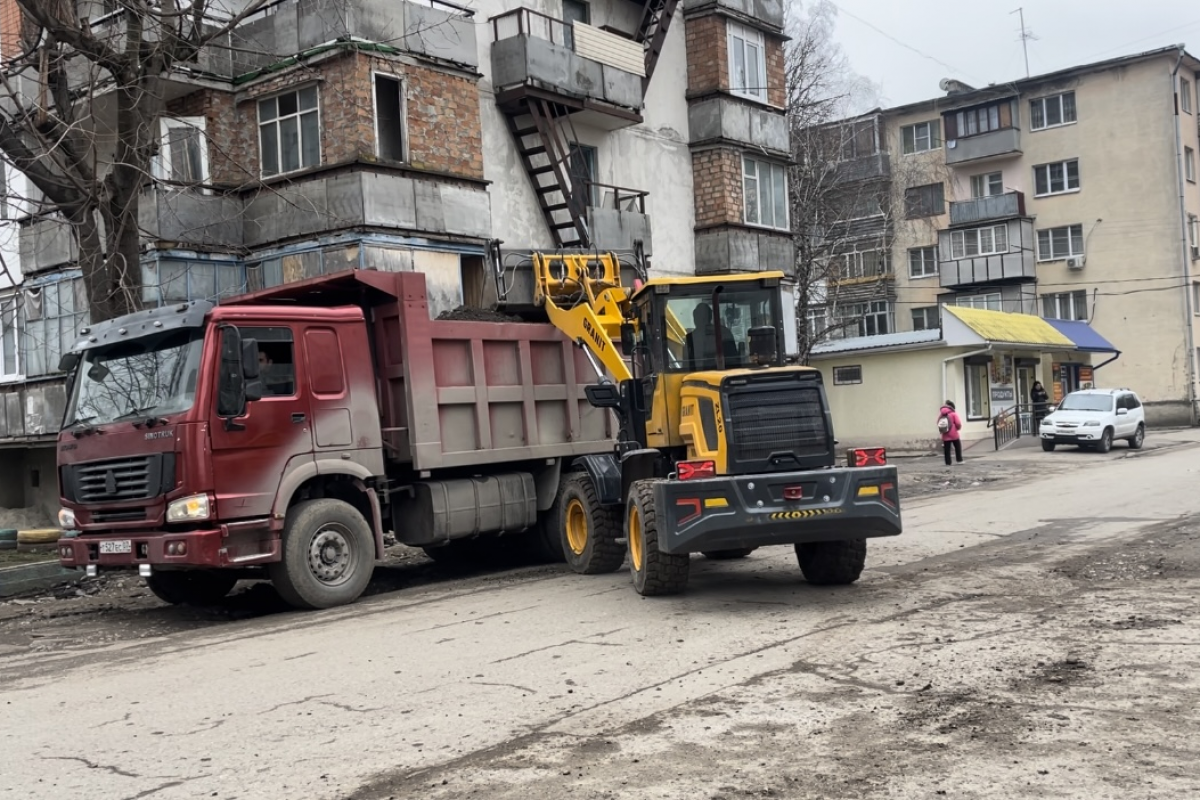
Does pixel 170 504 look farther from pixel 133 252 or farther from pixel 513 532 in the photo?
→ pixel 133 252

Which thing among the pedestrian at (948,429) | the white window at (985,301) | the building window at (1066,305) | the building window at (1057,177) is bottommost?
the pedestrian at (948,429)

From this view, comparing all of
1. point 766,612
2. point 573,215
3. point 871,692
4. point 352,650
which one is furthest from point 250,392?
point 573,215

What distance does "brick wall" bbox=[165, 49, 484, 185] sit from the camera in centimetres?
1831

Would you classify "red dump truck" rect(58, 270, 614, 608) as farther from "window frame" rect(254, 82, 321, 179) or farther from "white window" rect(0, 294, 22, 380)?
"white window" rect(0, 294, 22, 380)

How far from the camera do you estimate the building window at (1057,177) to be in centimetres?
4747

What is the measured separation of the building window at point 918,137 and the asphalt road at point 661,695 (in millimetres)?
44957

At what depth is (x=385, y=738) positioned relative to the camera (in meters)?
5.95

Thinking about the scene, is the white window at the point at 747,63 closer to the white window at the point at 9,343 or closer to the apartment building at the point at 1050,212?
the apartment building at the point at 1050,212

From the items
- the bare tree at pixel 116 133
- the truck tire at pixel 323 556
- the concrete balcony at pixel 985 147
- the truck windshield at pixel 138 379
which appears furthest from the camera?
the concrete balcony at pixel 985 147

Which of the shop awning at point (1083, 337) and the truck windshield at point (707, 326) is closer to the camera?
the truck windshield at point (707, 326)

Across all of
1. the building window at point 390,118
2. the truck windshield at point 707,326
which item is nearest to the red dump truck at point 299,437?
the truck windshield at point 707,326

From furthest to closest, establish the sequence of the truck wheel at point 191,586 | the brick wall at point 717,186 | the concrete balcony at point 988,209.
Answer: the concrete balcony at point 988,209 → the brick wall at point 717,186 → the truck wheel at point 191,586

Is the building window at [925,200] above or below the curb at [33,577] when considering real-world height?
above

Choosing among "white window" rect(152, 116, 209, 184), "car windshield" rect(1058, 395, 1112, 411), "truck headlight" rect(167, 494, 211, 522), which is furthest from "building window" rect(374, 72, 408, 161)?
"car windshield" rect(1058, 395, 1112, 411)
